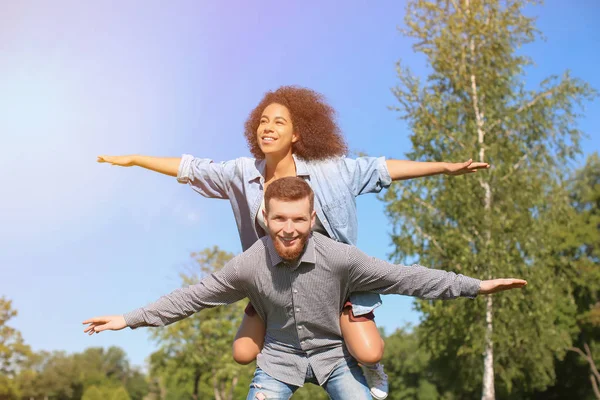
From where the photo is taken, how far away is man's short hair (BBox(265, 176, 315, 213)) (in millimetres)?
3607

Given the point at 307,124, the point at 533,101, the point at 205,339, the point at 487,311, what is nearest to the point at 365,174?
the point at 307,124

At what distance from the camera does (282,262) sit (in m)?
3.64

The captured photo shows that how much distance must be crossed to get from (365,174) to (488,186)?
1507 centimetres

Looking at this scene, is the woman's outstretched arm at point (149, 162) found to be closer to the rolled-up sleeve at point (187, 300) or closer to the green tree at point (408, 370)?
the rolled-up sleeve at point (187, 300)

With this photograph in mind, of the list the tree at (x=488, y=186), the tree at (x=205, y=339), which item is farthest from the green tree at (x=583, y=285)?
the tree at (x=205, y=339)

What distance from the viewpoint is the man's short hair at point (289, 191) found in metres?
3.61

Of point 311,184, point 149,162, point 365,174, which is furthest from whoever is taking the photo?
point 149,162

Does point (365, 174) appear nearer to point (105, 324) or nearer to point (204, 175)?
point (204, 175)

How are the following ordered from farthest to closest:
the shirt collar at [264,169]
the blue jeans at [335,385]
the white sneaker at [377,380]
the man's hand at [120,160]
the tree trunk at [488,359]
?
the tree trunk at [488,359] → the man's hand at [120,160] → the shirt collar at [264,169] → the white sneaker at [377,380] → the blue jeans at [335,385]

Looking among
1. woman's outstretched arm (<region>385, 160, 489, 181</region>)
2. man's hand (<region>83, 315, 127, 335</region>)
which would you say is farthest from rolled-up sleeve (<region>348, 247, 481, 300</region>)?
man's hand (<region>83, 315, 127, 335</region>)

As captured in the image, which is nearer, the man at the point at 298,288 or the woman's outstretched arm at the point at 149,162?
the man at the point at 298,288

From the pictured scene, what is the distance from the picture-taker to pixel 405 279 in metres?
3.68

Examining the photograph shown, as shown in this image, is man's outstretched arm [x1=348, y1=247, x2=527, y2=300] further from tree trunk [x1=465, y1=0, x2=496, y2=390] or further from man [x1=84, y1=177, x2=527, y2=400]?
tree trunk [x1=465, y1=0, x2=496, y2=390]

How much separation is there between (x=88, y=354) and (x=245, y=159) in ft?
259
